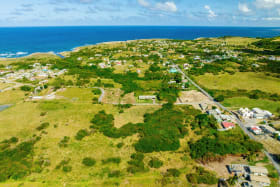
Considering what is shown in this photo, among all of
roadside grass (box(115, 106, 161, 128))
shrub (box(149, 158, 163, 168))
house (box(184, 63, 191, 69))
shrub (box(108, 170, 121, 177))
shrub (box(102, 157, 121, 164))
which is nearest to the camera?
shrub (box(108, 170, 121, 177))

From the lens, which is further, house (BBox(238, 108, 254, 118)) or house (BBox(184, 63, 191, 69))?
house (BBox(184, 63, 191, 69))

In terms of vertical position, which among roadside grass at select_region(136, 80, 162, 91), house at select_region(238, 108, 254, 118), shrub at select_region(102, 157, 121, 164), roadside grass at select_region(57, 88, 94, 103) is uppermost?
roadside grass at select_region(136, 80, 162, 91)

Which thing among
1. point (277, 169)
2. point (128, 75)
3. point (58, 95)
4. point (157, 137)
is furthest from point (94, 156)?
point (128, 75)

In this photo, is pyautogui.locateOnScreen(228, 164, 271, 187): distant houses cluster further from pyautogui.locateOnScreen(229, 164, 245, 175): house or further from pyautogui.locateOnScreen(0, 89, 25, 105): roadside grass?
pyautogui.locateOnScreen(0, 89, 25, 105): roadside grass

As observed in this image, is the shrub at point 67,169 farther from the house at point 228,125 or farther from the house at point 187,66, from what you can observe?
the house at point 187,66

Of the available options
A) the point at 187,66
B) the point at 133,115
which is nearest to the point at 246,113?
the point at 133,115

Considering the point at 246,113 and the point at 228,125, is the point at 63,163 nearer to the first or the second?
the point at 228,125

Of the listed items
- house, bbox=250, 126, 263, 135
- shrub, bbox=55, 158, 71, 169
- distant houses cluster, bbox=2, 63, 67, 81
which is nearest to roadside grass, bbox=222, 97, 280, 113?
house, bbox=250, 126, 263, 135
